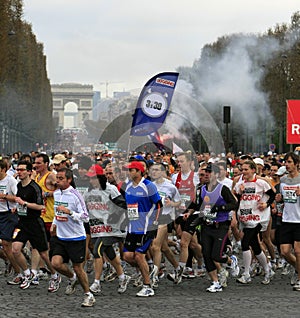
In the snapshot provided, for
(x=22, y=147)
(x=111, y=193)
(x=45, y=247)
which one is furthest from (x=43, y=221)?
(x=22, y=147)

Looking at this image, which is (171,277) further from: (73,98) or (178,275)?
(73,98)

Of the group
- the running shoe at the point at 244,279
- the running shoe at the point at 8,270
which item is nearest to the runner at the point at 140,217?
the running shoe at the point at 244,279

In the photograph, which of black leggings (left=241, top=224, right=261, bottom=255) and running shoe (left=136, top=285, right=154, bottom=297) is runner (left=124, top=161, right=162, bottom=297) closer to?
running shoe (left=136, top=285, right=154, bottom=297)

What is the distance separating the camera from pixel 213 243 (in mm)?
11836

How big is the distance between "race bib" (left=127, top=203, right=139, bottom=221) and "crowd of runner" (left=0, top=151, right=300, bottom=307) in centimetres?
1

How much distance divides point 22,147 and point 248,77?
50556 mm

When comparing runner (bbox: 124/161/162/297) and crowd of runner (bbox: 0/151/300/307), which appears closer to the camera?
crowd of runner (bbox: 0/151/300/307)

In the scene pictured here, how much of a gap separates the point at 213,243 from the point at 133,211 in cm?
135

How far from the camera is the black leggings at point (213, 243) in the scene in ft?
38.5

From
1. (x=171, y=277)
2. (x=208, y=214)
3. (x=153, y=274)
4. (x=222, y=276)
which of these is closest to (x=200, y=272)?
(x=171, y=277)

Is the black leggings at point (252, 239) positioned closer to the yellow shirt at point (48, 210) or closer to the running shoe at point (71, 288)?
the running shoe at point (71, 288)

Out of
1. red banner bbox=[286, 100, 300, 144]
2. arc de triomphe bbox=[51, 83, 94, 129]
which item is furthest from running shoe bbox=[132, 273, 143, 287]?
arc de triomphe bbox=[51, 83, 94, 129]

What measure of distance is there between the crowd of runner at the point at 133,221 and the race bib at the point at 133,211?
0.01 meters

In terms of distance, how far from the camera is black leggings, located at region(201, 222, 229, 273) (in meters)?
11.7
